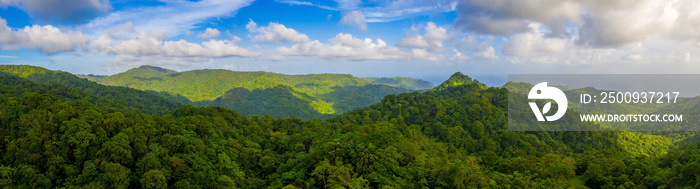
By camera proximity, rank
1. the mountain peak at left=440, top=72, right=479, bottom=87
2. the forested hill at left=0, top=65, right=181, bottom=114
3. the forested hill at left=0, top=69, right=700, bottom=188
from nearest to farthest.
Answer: the forested hill at left=0, top=69, right=700, bottom=188, the forested hill at left=0, top=65, right=181, bottom=114, the mountain peak at left=440, top=72, right=479, bottom=87

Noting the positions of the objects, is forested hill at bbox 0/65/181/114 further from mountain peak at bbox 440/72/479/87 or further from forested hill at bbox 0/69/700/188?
mountain peak at bbox 440/72/479/87

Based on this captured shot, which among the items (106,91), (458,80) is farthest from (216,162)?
(106,91)

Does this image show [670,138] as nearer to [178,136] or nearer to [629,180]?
[629,180]

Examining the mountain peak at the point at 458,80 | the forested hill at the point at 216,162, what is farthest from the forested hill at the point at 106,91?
the mountain peak at the point at 458,80

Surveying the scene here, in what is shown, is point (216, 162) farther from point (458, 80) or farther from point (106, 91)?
point (106, 91)

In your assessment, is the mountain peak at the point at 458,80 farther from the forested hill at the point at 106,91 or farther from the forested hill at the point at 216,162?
the forested hill at the point at 106,91

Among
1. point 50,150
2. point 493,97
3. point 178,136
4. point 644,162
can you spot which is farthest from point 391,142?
point 493,97

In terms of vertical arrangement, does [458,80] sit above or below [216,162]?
above

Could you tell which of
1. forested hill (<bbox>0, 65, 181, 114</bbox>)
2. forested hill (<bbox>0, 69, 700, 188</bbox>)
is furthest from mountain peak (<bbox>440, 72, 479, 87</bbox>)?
forested hill (<bbox>0, 65, 181, 114</bbox>)
